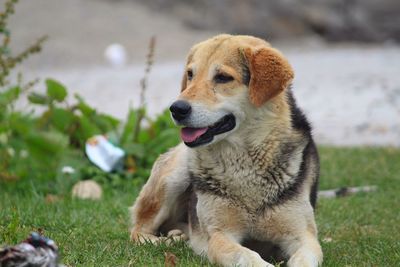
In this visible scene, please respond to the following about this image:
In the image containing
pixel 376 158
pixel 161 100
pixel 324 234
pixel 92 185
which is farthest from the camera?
pixel 161 100

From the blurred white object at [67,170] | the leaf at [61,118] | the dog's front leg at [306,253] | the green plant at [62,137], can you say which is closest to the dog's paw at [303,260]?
the dog's front leg at [306,253]

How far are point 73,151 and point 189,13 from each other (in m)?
11.6

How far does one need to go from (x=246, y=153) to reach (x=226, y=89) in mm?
437

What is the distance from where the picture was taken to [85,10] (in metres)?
19.2

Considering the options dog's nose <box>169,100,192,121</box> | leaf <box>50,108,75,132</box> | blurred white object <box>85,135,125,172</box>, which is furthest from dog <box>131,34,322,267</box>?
leaf <box>50,108,75,132</box>

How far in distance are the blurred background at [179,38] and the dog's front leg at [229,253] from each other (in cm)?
814

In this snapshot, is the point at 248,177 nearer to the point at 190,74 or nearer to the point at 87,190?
the point at 190,74

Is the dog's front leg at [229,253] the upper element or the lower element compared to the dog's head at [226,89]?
lower

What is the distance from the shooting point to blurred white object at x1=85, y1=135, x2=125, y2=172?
7.88 m

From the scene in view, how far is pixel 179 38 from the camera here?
18406mm

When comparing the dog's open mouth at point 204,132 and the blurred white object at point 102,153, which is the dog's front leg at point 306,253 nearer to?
the dog's open mouth at point 204,132

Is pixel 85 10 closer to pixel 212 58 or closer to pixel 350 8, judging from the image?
pixel 350 8

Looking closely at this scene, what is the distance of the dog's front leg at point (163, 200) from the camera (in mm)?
5668

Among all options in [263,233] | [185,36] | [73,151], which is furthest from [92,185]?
[185,36]
